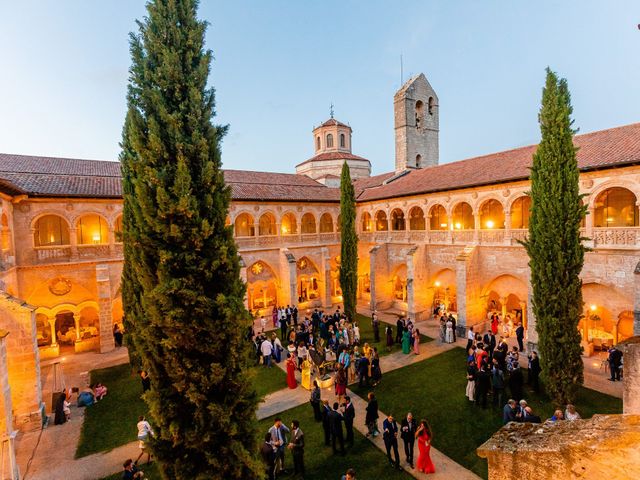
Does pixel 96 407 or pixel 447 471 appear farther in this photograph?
pixel 96 407

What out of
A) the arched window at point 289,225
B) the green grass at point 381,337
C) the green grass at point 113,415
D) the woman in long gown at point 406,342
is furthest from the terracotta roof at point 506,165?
the green grass at point 113,415

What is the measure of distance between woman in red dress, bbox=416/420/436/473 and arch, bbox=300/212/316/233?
19.4 metres

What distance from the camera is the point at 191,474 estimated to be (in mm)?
5148

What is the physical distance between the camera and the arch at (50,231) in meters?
17.3

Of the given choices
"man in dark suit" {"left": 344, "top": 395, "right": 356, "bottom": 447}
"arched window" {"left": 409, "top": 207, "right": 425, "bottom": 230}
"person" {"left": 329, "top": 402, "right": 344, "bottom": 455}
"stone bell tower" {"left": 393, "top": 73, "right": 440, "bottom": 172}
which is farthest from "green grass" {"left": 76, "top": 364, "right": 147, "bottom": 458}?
"stone bell tower" {"left": 393, "top": 73, "right": 440, "bottom": 172}

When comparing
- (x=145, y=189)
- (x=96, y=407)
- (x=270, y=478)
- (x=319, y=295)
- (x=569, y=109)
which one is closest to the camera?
(x=145, y=189)

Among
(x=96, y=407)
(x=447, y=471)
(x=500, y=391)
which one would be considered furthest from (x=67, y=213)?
(x=500, y=391)

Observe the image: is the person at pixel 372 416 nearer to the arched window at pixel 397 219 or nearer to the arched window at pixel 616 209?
the arched window at pixel 616 209

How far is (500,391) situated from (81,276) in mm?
19550

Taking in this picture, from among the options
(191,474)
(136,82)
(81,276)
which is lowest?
(191,474)

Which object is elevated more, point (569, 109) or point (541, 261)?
point (569, 109)

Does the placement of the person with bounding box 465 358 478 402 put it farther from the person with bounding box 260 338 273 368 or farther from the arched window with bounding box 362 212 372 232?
the arched window with bounding box 362 212 372 232

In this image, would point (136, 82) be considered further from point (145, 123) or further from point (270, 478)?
point (270, 478)

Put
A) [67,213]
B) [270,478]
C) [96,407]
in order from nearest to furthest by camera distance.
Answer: [270,478]
[96,407]
[67,213]
